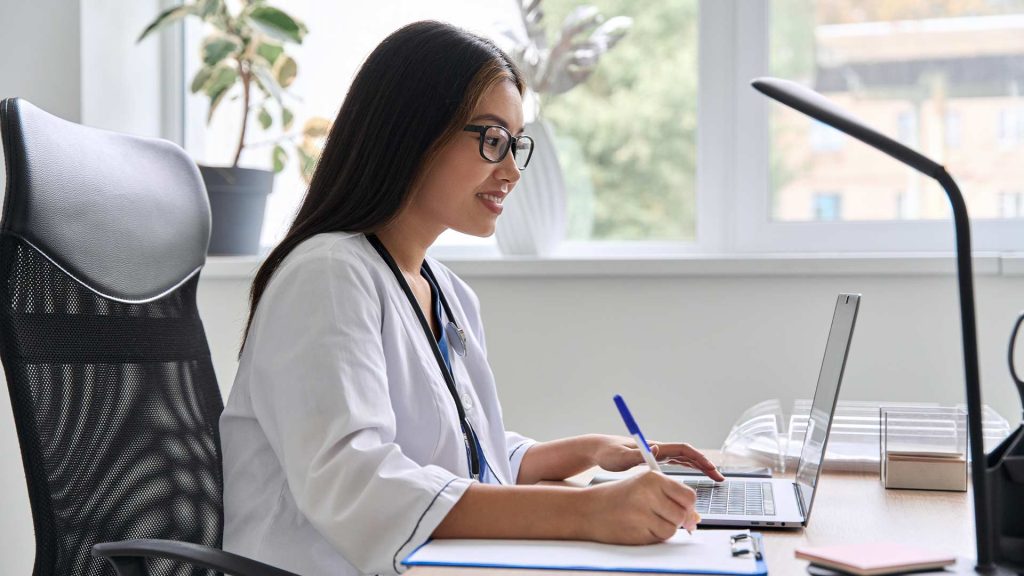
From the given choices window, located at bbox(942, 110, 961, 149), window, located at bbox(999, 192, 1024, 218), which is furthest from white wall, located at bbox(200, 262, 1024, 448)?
window, located at bbox(942, 110, 961, 149)

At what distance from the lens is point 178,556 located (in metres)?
1.03

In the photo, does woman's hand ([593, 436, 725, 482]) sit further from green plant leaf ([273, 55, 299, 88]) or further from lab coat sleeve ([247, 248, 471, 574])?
green plant leaf ([273, 55, 299, 88])

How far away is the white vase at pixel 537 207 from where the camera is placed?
87.8 inches

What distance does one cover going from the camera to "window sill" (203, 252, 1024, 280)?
6.72ft

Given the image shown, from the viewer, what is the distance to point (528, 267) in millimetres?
2225

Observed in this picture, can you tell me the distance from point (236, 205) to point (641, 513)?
1.64 meters

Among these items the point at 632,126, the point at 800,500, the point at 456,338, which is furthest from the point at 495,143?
the point at 632,126

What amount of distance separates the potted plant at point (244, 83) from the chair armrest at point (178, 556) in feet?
4.46

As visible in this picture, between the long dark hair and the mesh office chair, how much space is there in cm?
16

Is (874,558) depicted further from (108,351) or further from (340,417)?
(108,351)

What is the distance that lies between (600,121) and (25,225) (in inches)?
59.4

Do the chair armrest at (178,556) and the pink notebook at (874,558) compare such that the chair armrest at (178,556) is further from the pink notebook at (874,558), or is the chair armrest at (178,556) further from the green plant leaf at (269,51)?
the green plant leaf at (269,51)

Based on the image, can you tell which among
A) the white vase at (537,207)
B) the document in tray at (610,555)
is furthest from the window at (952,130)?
the document in tray at (610,555)

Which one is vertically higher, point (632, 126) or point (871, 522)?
point (632, 126)
